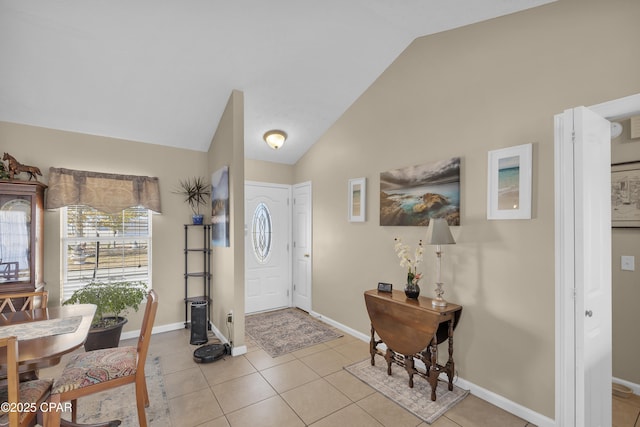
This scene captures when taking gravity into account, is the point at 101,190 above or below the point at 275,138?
below

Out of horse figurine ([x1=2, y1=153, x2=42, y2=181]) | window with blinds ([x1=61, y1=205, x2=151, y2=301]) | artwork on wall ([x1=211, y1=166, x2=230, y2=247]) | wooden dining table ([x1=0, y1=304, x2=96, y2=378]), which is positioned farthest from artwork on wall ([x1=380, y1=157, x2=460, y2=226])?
horse figurine ([x1=2, y1=153, x2=42, y2=181])

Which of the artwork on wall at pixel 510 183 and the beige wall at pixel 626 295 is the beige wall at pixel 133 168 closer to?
the artwork on wall at pixel 510 183

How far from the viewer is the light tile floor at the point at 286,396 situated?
6.52 feet

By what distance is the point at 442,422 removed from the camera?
197 cm

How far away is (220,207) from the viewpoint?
332 centimetres

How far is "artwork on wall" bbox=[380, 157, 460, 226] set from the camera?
8.00 feet

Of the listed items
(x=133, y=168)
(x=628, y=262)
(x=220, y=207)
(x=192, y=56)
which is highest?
(x=192, y=56)

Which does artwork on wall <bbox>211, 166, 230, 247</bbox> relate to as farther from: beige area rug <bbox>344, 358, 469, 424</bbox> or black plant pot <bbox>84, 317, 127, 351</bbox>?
beige area rug <bbox>344, 358, 469, 424</bbox>

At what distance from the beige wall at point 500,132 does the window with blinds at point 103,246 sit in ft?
9.35

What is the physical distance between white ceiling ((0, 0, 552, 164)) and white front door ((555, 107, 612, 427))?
3.58 ft

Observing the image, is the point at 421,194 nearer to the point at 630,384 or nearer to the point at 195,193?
the point at 630,384

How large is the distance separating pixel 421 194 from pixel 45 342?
283 centimetres

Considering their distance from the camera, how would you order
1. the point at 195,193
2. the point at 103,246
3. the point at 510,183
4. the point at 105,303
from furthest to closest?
the point at 195,193, the point at 103,246, the point at 105,303, the point at 510,183

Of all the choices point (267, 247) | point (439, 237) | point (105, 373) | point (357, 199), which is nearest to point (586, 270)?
point (439, 237)
